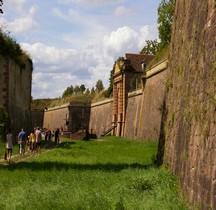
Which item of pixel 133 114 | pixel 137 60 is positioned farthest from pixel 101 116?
pixel 133 114

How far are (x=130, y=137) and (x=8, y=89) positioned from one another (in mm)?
16553

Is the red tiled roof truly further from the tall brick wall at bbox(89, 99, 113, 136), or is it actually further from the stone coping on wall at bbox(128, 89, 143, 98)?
the tall brick wall at bbox(89, 99, 113, 136)

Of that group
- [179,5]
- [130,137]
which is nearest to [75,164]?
[179,5]

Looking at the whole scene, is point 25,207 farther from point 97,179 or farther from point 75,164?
point 75,164

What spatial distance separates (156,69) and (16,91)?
1039 centimetres

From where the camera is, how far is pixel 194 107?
9789mm

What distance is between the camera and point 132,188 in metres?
10.9

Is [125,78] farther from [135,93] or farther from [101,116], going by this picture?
[101,116]

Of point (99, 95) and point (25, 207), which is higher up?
point (99, 95)

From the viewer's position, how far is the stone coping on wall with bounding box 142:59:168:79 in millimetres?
34253

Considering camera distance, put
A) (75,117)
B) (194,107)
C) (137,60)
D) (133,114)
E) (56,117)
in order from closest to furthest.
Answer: (194,107) → (133,114) → (137,60) → (75,117) → (56,117)

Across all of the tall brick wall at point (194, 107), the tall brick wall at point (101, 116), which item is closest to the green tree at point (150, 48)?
the tall brick wall at point (101, 116)

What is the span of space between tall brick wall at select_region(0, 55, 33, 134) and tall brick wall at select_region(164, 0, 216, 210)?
20.1m

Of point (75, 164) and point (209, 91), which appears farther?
point (75, 164)
